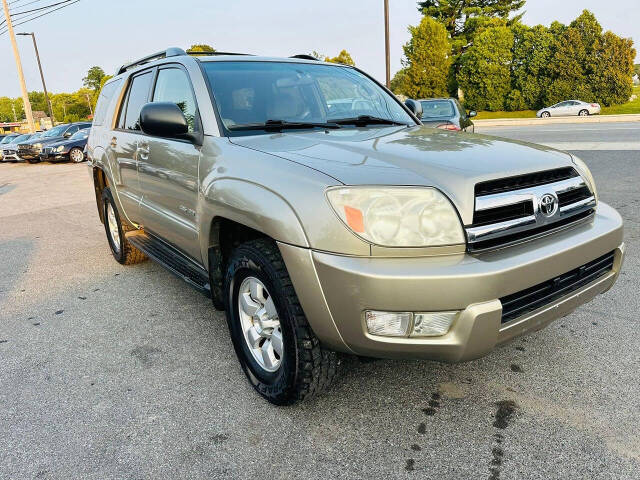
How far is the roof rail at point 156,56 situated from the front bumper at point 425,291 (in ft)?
7.23

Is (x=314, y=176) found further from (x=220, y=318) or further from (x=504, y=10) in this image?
(x=504, y=10)

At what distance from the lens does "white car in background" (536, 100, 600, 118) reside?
31.1 metres

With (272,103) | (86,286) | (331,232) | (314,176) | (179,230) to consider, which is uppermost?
(272,103)

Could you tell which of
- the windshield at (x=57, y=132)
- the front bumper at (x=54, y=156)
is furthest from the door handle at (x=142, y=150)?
the windshield at (x=57, y=132)

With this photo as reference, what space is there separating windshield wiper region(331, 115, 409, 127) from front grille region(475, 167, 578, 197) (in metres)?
1.20

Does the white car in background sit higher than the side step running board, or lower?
lower

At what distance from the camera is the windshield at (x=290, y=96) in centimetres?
296

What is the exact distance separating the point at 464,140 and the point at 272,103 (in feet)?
3.91

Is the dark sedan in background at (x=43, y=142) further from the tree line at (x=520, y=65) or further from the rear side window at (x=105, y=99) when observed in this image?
the tree line at (x=520, y=65)

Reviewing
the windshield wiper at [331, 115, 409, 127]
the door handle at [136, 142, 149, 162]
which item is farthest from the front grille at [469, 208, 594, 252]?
the door handle at [136, 142, 149, 162]

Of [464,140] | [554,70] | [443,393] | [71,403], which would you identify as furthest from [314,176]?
[554,70]

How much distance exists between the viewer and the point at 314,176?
2084mm

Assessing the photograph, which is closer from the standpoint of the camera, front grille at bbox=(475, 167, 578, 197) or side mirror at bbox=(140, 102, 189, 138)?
front grille at bbox=(475, 167, 578, 197)

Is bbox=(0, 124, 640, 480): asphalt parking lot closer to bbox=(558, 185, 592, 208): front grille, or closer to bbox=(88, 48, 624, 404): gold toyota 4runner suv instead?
bbox=(88, 48, 624, 404): gold toyota 4runner suv
